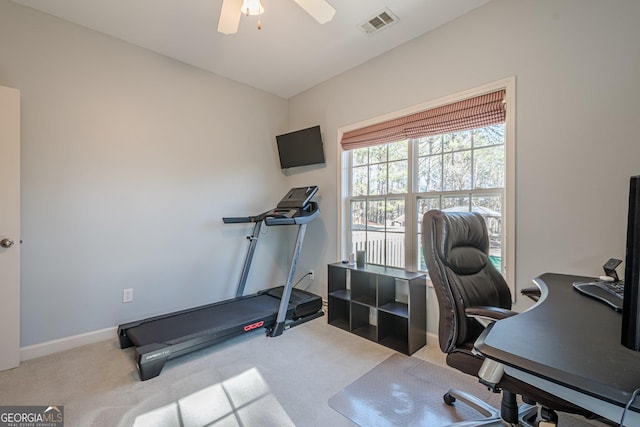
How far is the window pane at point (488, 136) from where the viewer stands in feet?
7.35

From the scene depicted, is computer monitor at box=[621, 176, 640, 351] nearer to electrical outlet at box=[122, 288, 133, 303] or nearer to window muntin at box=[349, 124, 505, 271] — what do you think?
window muntin at box=[349, 124, 505, 271]

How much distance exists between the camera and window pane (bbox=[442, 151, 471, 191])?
95.2 inches

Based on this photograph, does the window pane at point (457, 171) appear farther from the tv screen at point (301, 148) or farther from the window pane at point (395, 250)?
the tv screen at point (301, 148)

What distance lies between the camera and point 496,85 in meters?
2.17

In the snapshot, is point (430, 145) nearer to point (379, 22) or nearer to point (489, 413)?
point (379, 22)

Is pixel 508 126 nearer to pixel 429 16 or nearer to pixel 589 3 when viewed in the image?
pixel 589 3

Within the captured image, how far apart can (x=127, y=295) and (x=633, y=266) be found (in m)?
3.35

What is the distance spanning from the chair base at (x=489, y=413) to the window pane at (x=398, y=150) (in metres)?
2.00

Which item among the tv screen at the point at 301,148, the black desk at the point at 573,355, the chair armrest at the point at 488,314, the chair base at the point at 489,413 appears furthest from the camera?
the tv screen at the point at 301,148

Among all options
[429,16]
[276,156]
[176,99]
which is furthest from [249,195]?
[429,16]

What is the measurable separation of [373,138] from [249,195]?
1692 mm

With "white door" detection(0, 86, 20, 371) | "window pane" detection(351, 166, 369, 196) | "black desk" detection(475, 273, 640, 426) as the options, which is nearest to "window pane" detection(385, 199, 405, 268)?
"window pane" detection(351, 166, 369, 196)

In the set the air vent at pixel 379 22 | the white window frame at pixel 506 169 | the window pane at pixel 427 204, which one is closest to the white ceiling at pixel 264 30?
the air vent at pixel 379 22

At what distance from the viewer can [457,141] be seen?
248 centimetres
